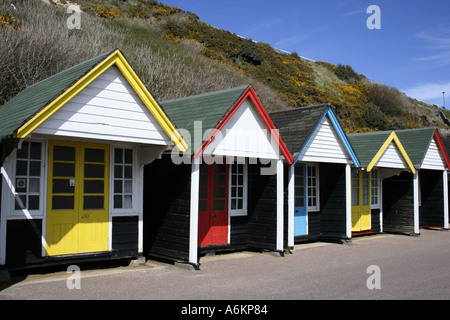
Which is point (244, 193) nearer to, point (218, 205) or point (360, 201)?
point (218, 205)

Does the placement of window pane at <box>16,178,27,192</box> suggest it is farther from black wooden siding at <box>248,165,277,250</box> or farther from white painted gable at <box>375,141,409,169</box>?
white painted gable at <box>375,141,409,169</box>

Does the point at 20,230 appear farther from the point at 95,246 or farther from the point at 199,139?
the point at 199,139

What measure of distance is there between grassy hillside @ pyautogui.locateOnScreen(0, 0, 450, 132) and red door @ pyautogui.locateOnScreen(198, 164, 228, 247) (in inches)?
307

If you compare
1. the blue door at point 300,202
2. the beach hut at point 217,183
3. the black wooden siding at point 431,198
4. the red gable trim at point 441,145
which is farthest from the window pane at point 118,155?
the black wooden siding at point 431,198

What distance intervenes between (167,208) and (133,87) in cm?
276

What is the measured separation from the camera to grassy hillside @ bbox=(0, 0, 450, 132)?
677 inches

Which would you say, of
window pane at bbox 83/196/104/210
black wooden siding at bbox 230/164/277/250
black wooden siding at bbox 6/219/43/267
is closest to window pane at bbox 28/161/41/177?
black wooden siding at bbox 6/219/43/267

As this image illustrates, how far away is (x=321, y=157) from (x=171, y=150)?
17.3 ft

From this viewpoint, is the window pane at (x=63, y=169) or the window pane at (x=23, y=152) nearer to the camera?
the window pane at (x=23, y=152)

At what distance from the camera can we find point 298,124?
1292 cm

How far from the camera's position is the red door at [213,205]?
36.0 ft

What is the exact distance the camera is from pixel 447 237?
16203 millimetres

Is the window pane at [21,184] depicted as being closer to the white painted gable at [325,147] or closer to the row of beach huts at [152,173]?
the row of beach huts at [152,173]

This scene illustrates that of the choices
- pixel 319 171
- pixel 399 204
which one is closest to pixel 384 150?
pixel 319 171
